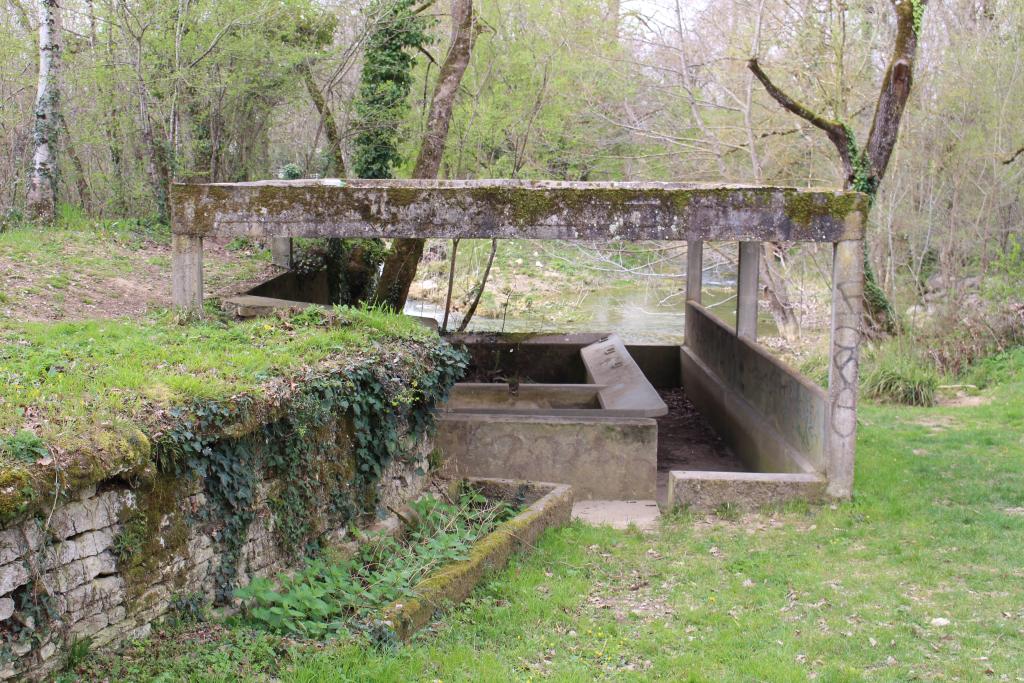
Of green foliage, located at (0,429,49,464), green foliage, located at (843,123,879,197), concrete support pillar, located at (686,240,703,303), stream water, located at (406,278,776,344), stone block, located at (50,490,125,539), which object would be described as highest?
green foliage, located at (843,123,879,197)

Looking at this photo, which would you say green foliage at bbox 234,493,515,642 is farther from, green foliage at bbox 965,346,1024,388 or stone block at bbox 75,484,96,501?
green foliage at bbox 965,346,1024,388

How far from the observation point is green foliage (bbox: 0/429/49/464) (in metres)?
4.19

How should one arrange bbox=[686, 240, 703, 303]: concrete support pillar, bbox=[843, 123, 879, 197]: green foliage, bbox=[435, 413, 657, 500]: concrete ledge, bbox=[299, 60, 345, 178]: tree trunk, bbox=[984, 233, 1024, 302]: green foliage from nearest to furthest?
Result: 1. bbox=[435, 413, 657, 500]: concrete ledge
2. bbox=[843, 123, 879, 197]: green foliage
3. bbox=[686, 240, 703, 303]: concrete support pillar
4. bbox=[299, 60, 345, 178]: tree trunk
5. bbox=[984, 233, 1024, 302]: green foliage

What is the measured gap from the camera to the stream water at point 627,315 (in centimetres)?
2192

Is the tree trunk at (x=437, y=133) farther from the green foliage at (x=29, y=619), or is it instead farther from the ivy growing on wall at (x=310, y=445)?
the green foliage at (x=29, y=619)

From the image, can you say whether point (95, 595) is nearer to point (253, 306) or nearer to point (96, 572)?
point (96, 572)

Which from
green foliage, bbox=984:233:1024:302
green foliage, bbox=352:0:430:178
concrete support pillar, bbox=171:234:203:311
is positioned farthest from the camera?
green foliage, bbox=984:233:1024:302

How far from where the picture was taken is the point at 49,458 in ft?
14.0

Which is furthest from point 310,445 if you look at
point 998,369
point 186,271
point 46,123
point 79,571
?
point 998,369

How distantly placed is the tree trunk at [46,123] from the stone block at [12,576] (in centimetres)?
1186

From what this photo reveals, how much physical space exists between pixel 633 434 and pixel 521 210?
9.10ft

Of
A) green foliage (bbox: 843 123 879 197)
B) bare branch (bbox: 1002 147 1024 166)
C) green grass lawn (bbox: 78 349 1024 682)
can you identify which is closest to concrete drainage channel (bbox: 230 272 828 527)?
green grass lawn (bbox: 78 349 1024 682)

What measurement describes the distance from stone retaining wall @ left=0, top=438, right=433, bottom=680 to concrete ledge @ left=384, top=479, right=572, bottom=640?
1072mm

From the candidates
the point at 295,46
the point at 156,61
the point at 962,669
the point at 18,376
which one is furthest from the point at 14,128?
the point at 962,669
